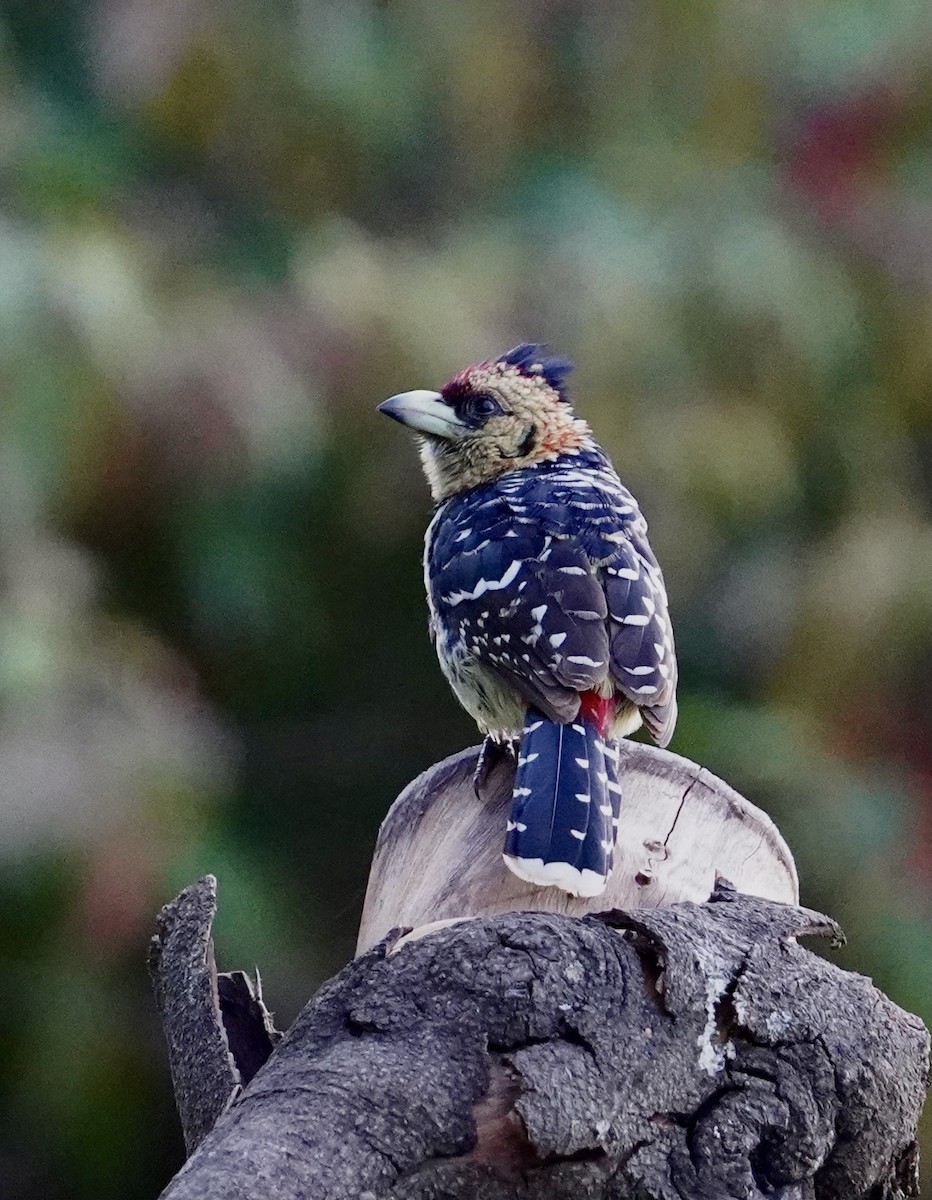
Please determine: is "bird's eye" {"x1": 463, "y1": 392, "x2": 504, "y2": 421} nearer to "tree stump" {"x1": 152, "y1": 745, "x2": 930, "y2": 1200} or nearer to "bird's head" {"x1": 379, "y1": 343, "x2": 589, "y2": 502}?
"bird's head" {"x1": 379, "y1": 343, "x2": 589, "y2": 502}

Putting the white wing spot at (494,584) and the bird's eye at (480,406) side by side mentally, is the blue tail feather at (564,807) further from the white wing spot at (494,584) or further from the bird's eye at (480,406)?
the bird's eye at (480,406)

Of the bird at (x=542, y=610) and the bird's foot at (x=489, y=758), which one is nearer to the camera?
the bird at (x=542, y=610)

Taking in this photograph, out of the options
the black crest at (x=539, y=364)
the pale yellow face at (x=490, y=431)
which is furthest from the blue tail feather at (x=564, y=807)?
the black crest at (x=539, y=364)

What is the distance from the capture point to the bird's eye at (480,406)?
4.31 meters

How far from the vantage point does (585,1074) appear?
228cm

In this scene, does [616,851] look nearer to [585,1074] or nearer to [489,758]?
[489,758]

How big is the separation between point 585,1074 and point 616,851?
2.34 ft

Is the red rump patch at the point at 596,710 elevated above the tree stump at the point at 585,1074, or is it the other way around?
the red rump patch at the point at 596,710

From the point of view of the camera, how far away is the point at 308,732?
582 cm

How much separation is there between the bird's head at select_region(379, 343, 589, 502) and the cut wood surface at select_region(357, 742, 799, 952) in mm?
1232

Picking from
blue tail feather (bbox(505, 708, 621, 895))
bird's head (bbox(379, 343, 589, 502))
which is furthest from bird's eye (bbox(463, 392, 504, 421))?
blue tail feather (bbox(505, 708, 621, 895))

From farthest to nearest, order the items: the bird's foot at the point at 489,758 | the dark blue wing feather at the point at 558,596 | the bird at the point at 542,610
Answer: the dark blue wing feather at the point at 558,596 → the bird's foot at the point at 489,758 → the bird at the point at 542,610

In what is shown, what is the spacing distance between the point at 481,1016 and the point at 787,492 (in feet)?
11.3

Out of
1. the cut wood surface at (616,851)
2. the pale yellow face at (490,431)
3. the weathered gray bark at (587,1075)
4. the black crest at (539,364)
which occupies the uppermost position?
the black crest at (539,364)
